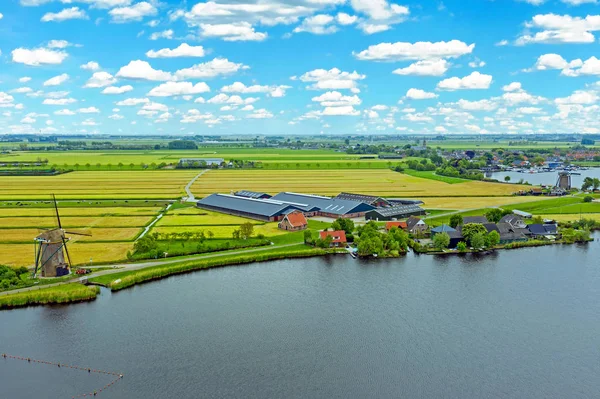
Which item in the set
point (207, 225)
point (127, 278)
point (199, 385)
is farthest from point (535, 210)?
point (199, 385)

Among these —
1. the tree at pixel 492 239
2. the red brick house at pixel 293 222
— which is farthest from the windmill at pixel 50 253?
the tree at pixel 492 239

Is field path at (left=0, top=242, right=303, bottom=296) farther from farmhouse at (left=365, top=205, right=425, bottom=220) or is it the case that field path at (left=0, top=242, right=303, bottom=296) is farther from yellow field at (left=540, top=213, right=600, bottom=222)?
yellow field at (left=540, top=213, right=600, bottom=222)

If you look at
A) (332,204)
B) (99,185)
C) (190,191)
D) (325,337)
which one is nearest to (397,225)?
(332,204)

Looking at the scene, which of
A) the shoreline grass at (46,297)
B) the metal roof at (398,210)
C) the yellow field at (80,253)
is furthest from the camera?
the metal roof at (398,210)

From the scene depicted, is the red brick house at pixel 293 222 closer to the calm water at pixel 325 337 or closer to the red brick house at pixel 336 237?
the red brick house at pixel 336 237

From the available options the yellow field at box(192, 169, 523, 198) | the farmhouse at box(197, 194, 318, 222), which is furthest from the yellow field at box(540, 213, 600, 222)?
the farmhouse at box(197, 194, 318, 222)
